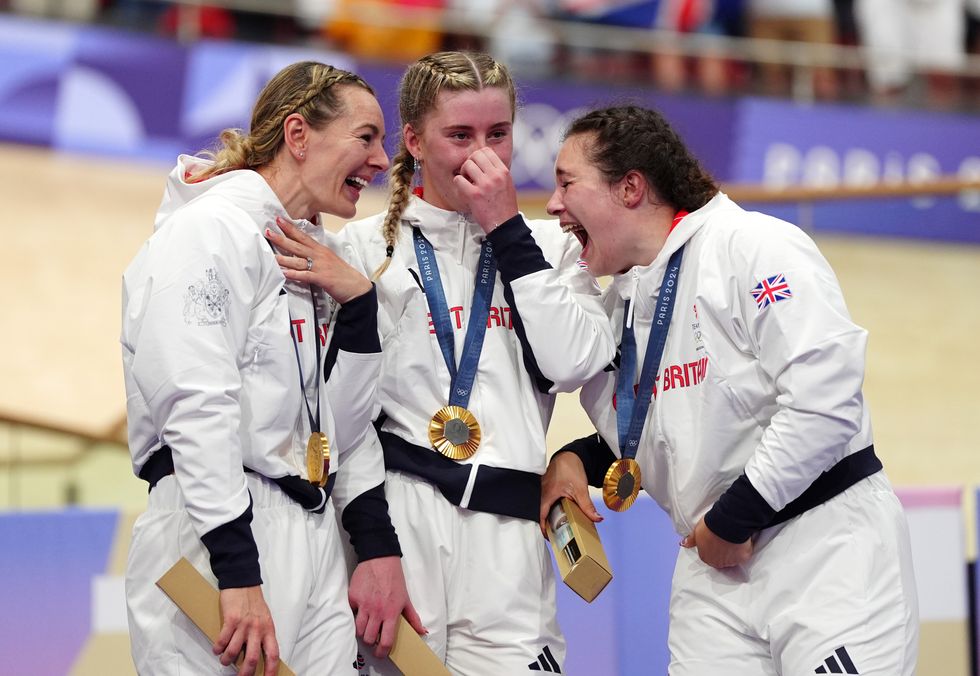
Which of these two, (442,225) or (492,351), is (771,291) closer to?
(492,351)

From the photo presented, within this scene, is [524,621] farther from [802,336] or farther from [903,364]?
[903,364]

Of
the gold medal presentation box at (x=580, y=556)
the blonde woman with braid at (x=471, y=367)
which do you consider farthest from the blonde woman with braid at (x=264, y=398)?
the gold medal presentation box at (x=580, y=556)

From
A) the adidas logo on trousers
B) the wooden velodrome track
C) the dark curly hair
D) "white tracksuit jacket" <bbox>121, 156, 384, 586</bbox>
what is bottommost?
the wooden velodrome track

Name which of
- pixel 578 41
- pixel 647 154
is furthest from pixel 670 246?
pixel 578 41

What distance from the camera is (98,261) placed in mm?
9125

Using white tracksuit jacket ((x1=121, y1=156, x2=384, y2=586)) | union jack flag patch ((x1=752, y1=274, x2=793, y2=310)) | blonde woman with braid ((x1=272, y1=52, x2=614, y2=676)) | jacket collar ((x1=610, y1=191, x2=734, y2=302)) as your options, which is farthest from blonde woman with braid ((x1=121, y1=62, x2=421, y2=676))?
union jack flag patch ((x1=752, y1=274, x2=793, y2=310))

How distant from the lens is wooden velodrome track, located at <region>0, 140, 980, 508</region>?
540cm

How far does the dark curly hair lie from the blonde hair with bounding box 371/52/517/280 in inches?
9.4

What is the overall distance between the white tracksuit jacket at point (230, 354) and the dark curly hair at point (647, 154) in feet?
2.35

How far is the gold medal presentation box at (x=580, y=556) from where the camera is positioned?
123 inches

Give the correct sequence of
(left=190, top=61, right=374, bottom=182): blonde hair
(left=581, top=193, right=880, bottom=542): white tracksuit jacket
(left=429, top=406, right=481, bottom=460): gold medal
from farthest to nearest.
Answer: (left=429, top=406, right=481, bottom=460): gold medal
(left=190, top=61, right=374, bottom=182): blonde hair
(left=581, top=193, right=880, bottom=542): white tracksuit jacket

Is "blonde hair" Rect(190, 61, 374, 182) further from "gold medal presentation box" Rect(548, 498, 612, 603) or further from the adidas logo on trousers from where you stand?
the adidas logo on trousers

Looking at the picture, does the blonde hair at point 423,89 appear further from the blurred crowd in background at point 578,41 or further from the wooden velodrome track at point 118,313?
the blurred crowd in background at point 578,41

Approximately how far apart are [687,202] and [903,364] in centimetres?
290
